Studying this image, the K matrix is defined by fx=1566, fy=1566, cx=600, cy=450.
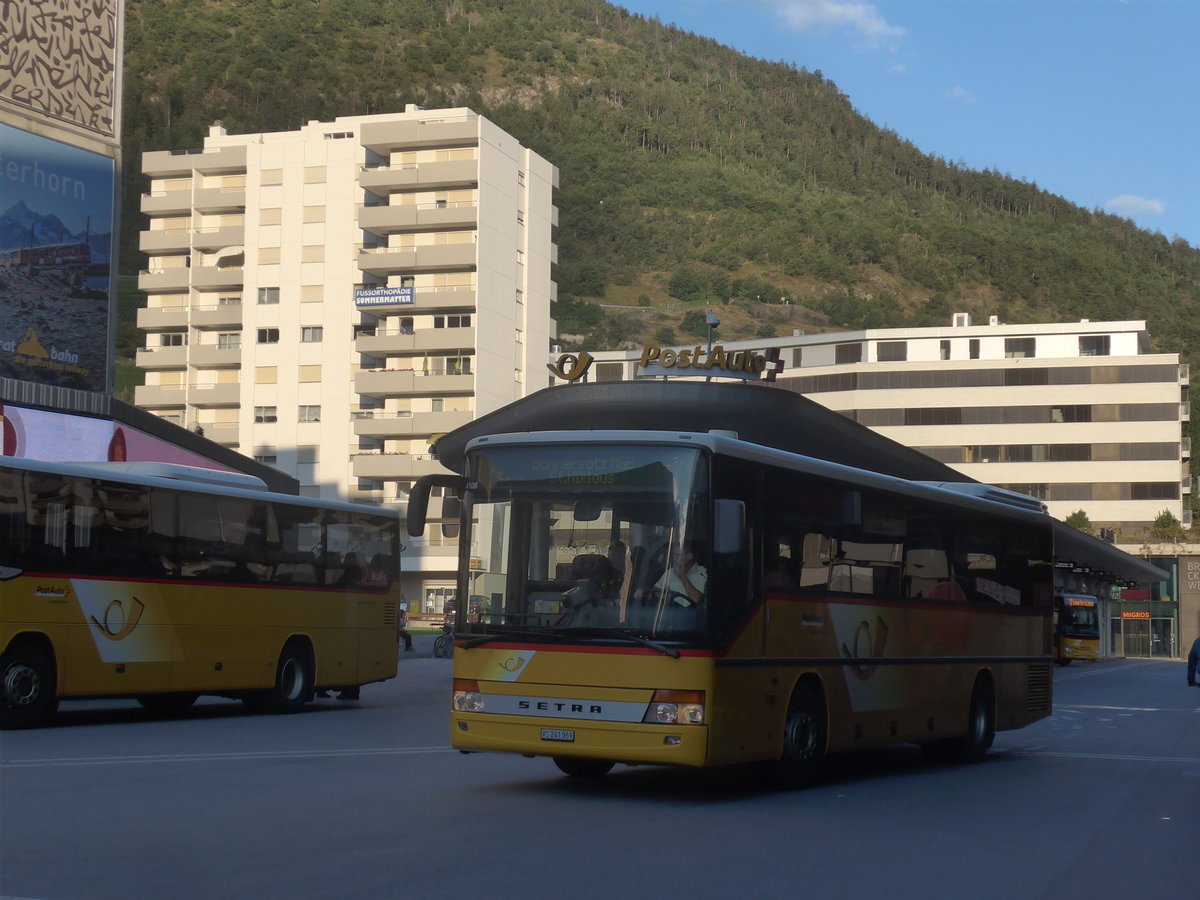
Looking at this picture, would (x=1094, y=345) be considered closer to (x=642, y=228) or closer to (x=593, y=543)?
(x=642, y=228)

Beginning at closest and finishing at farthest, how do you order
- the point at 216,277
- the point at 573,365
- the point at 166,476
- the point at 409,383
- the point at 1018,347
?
the point at 166,476, the point at 573,365, the point at 409,383, the point at 216,277, the point at 1018,347

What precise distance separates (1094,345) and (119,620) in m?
91.5

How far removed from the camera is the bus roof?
18.2 metres

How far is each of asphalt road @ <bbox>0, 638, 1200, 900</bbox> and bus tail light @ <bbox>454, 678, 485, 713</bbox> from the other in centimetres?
66

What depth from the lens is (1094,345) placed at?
101812 millimetres

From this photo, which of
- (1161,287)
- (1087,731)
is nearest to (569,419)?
(1087,731)

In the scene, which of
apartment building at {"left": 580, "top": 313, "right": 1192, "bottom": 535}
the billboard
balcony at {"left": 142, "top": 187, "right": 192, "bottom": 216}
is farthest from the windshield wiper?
balcony at {"left": 142, "top": 187, "right": 192, "bottom": 216}

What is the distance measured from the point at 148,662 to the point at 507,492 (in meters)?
9.06

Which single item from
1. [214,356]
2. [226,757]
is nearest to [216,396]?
[214,356]

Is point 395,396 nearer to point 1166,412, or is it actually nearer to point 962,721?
point 1166,412

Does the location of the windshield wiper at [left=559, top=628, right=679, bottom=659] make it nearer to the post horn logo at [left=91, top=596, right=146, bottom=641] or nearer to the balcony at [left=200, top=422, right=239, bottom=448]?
the post horn logo at [left=91, top=596, right=146, bottom=641]

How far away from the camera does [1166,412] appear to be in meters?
96.6

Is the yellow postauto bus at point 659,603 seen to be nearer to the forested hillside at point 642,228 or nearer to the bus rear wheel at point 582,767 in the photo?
the bus rear wheel at point 582,767

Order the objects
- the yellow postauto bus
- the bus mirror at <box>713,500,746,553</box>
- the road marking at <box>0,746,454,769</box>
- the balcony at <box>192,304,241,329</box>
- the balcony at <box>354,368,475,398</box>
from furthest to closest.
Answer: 1. the balcony at <box>192,304,241,329</box>
2. the balcony at <box>354,368,475,398</box>
3. the road marking at <box>0,746,454,769</box>
4. the bus mirror at <box>713,500,746,553</box>
5. the yellow postauto bus
